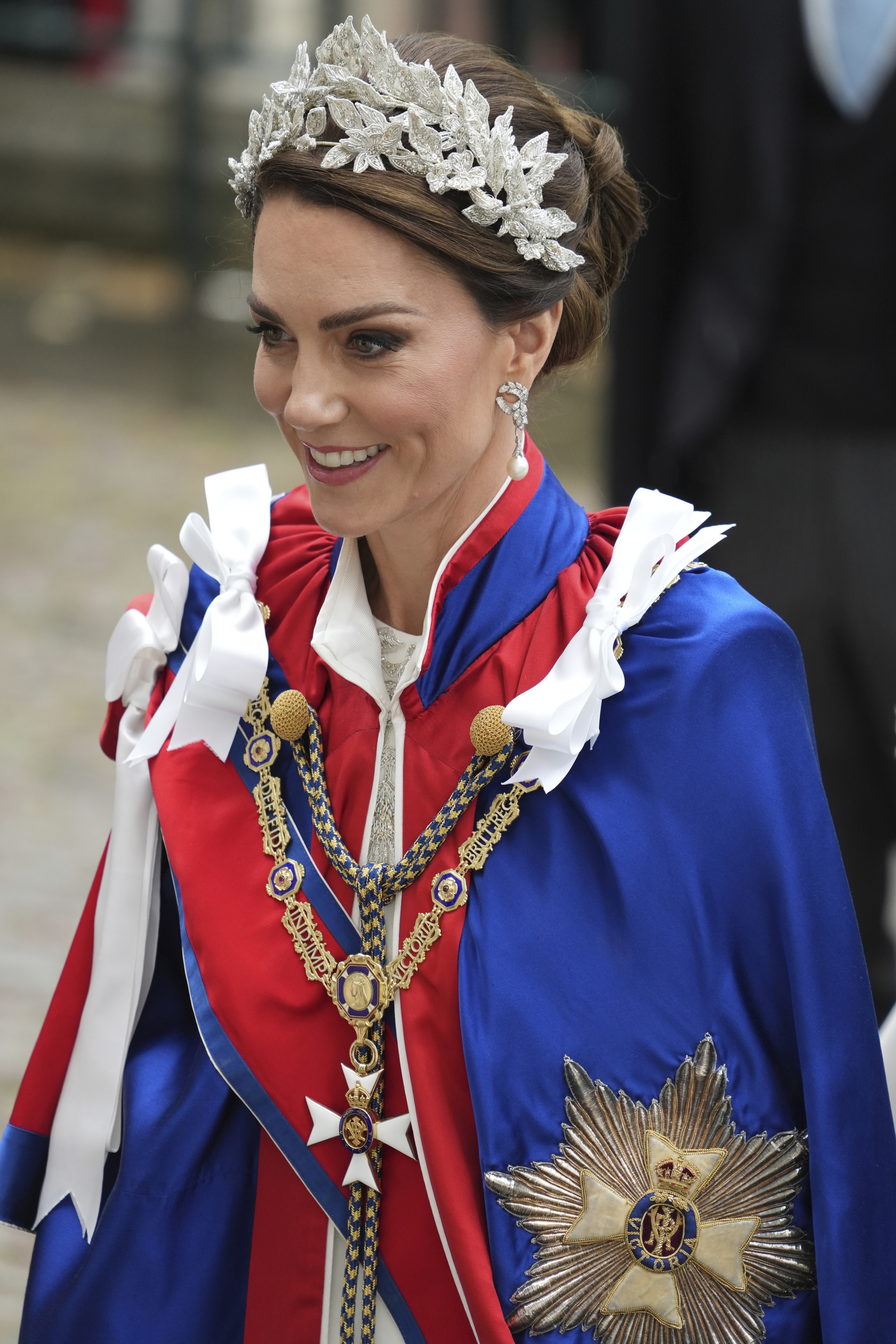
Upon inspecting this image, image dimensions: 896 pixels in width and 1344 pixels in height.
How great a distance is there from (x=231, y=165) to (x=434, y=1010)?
0.98m

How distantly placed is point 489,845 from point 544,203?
0.72m

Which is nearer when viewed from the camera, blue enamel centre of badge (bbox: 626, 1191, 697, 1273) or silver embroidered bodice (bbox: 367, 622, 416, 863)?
blue enamel centre of badge (bbox: 626, 1191, 697, 1273)

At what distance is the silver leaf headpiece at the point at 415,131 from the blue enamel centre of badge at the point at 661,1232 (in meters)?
1.04

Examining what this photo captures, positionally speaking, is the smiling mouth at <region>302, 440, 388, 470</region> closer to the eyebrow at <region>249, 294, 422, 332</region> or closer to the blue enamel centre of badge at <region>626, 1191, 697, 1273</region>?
the eyebrow at <region>249, 294, 422, 332</region>

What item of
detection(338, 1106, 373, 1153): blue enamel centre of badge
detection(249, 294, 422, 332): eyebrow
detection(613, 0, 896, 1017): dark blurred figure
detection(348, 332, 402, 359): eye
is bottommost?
detection(338, 1106, 373, 1153): blue enamel centre of badge

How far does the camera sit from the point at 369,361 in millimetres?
1853

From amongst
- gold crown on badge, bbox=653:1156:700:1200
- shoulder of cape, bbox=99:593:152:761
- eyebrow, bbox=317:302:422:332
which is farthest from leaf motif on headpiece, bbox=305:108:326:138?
gold crown on badge, bbox=653:1156:700:1200

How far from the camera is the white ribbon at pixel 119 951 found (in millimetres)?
2172

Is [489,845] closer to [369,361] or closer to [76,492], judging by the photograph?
[369,361]

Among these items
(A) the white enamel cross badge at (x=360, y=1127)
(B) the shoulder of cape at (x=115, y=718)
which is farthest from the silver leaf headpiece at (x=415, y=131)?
(A) the white enamel cross badge at (x=360, y=1127)

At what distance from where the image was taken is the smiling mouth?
1907 mm

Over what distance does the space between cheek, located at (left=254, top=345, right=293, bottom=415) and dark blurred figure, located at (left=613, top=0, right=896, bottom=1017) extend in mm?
1667

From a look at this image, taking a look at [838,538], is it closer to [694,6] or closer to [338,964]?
[694,6]

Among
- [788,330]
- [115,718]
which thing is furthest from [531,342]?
[788,330]
